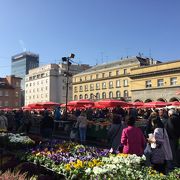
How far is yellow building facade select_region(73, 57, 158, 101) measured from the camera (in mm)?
88312

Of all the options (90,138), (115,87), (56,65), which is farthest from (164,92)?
(56,65)

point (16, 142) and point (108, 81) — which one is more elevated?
point (108, 81)

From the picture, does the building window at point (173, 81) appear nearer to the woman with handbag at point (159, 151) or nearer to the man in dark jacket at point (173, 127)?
the man in dark jacket at point (173, 127)

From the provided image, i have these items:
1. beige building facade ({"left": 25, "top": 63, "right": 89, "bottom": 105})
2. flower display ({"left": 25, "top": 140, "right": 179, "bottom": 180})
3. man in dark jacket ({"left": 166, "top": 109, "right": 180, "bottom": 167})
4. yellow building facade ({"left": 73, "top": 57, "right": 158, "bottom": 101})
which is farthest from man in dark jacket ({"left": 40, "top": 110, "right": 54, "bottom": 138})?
beige building facade ({"left": 25, "top": 63, "right": 89, "bottom": 105})

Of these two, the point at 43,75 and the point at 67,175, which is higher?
the point at 43,75

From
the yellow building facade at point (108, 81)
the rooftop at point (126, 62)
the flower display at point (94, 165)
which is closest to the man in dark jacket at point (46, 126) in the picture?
the flower display at point (94, 165)

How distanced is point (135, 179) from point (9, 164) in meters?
4.06

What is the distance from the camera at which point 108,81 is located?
9494 cm

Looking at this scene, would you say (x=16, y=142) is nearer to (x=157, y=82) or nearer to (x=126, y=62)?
(x=157, y=82)

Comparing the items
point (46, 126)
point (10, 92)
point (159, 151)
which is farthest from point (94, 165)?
point (10, 92)

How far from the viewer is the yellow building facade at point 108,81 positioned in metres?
88.3

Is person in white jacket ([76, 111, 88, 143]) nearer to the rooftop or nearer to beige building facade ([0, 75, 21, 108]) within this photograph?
the rooftop

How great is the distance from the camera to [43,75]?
431ft

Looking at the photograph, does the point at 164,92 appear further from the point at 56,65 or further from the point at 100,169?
the point at 56,65
